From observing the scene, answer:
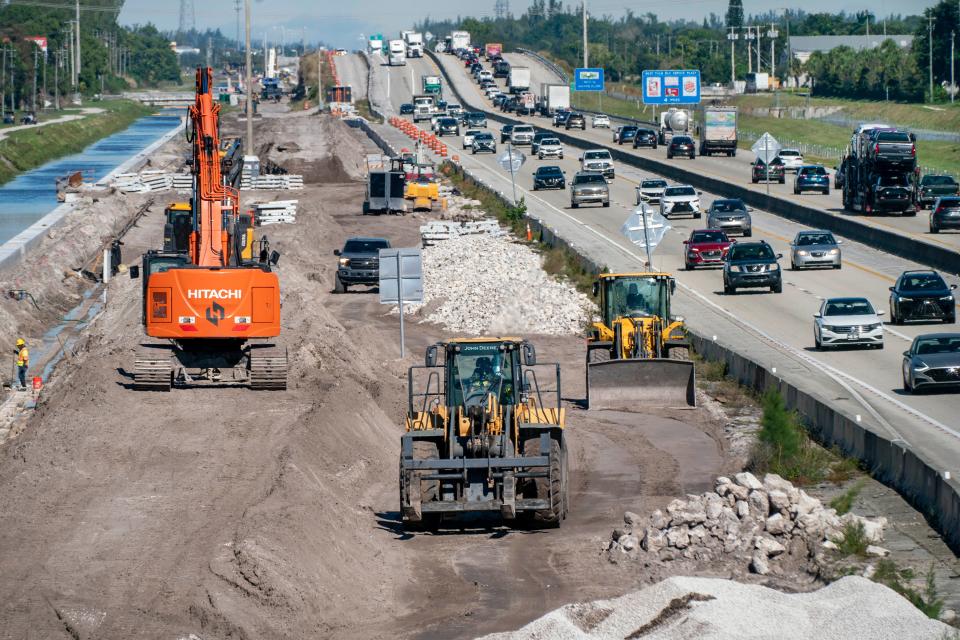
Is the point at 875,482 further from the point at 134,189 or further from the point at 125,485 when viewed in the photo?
the point at 134,189

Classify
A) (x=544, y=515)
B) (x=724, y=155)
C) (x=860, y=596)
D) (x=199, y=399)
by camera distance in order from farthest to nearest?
(x=724, y=155), (x=199, y=399), (x=544, y=515), (x=860, y=596)

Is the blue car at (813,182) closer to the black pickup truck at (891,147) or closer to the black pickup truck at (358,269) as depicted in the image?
the black pickup truck at (891,147)

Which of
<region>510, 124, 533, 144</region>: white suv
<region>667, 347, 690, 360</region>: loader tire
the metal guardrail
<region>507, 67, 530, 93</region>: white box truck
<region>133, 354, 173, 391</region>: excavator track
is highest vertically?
the metal guardrail

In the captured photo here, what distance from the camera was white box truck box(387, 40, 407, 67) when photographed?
18200 cm

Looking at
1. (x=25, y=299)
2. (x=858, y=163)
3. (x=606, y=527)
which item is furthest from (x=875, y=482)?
(x=858, y=163)

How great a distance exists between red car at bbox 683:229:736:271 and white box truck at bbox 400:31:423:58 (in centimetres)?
14187

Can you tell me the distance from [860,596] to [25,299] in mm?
40051

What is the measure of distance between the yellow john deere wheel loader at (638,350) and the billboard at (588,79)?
334 ft

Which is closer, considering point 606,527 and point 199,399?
point 606,527

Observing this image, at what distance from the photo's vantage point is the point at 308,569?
18.1 metres

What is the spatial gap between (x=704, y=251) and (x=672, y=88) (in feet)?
198

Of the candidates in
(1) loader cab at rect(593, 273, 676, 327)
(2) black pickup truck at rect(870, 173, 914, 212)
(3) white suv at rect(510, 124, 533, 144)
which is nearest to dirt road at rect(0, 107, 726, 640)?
(1) loader cab at rect(593, 273, 676, 327)

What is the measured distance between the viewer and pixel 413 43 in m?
191

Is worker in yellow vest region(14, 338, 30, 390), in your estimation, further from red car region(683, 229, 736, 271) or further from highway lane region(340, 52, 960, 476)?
red car region(683, 229, 736, 271)
